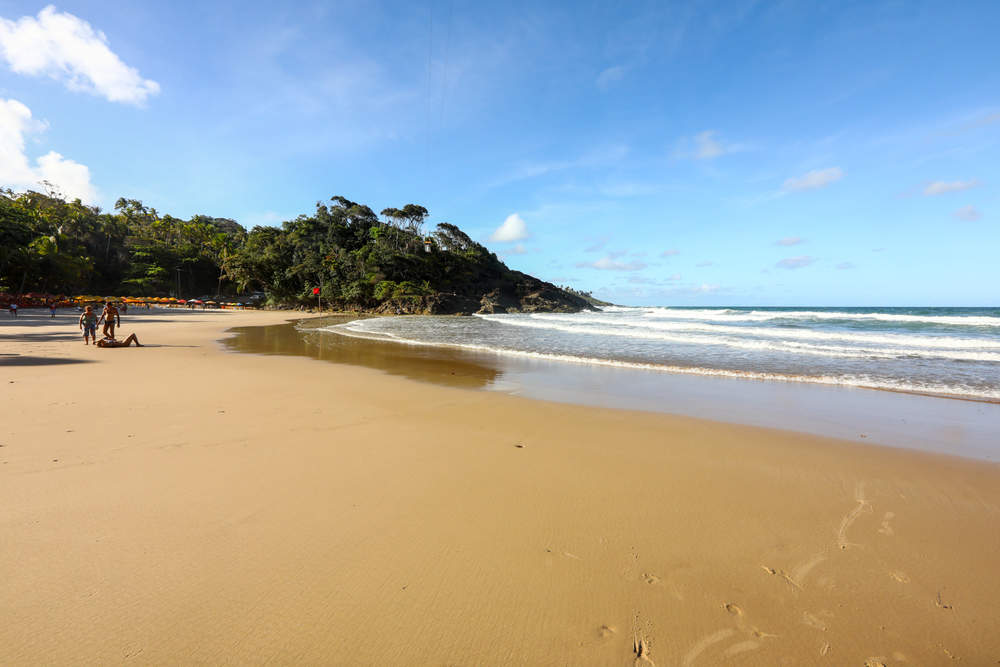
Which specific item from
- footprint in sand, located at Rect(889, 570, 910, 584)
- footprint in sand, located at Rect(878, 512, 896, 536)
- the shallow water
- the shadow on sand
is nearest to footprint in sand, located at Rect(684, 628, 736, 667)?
footprint in sand, located at Rect(889, 570, 910, 584)

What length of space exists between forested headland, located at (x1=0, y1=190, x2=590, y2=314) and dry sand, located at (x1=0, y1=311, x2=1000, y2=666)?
45.8 m

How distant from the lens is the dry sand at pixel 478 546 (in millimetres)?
1801

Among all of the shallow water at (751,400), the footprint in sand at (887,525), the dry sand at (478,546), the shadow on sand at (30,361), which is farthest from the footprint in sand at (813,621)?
the shadow on sand at (30,361)

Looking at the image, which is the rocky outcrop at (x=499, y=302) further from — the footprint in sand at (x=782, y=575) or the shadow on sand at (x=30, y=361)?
the footprint in sand at (x=782, y=575)

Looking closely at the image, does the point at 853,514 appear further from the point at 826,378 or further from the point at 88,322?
the point at 88,322

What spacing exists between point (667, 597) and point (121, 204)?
4014 inches

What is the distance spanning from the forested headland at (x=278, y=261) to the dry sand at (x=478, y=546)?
45.8m

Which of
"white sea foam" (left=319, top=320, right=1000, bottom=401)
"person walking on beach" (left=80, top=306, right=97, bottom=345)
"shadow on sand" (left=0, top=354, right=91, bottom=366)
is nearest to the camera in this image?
"white sea foam" (left=319, top=320, right=1000, bottom=401)

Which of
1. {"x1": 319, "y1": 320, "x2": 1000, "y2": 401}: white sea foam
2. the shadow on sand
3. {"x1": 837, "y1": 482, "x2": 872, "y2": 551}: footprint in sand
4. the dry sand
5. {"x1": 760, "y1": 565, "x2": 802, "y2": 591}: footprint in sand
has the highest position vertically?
{"x1": 319, "y1": 320, "x2": 1000, "y2": 401}: white sea foam

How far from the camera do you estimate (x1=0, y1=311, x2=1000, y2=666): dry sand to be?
5.91 ft

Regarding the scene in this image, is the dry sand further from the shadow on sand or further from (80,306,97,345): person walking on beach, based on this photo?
(80,306,97,345): person walking on beach

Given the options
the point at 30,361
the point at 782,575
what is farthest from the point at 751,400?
the point at 30,361

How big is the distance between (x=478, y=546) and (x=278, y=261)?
186ft

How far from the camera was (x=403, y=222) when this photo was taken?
2594 inches
